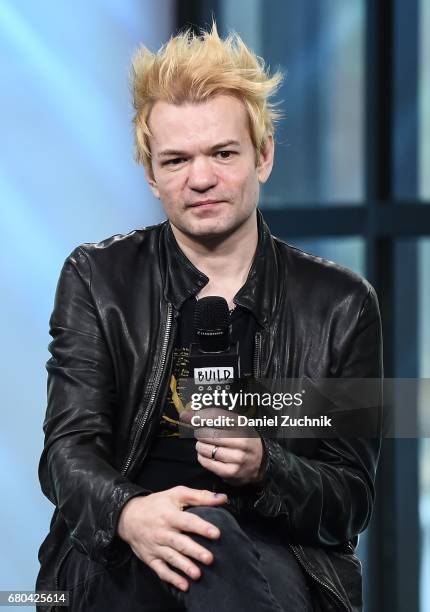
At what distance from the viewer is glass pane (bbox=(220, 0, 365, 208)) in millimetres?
3578

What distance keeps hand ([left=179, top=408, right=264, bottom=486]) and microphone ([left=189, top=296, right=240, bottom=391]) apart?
0.04 metres

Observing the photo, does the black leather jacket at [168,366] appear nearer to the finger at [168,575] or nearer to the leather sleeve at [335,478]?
the leather sleeve at [335,478]

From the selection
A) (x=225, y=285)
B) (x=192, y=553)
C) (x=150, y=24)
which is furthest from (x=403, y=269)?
(x=192, y=553)

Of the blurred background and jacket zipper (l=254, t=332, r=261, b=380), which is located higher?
the blurred background

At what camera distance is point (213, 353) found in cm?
157

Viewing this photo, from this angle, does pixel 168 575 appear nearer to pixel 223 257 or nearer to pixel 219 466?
pixel 219 466

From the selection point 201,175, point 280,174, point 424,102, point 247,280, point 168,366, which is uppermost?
point 424,102

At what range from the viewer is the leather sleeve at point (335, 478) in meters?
1.73

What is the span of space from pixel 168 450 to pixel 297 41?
214 centimetres

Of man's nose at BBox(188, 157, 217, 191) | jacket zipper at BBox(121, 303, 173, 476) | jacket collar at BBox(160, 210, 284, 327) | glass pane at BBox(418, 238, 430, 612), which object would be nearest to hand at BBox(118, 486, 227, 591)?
jacket zipper at BBox(121, 303, 173, 476)

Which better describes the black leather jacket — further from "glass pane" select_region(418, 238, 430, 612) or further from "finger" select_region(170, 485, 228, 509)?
"glass pane" select_region(418, 238, 430, 612)

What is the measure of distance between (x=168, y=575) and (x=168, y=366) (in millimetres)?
435

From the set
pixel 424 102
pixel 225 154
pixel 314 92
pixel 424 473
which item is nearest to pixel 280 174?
pixel 314 92

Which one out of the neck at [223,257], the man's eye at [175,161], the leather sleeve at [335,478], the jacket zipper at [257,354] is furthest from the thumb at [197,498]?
the man's eye at [175,161]
